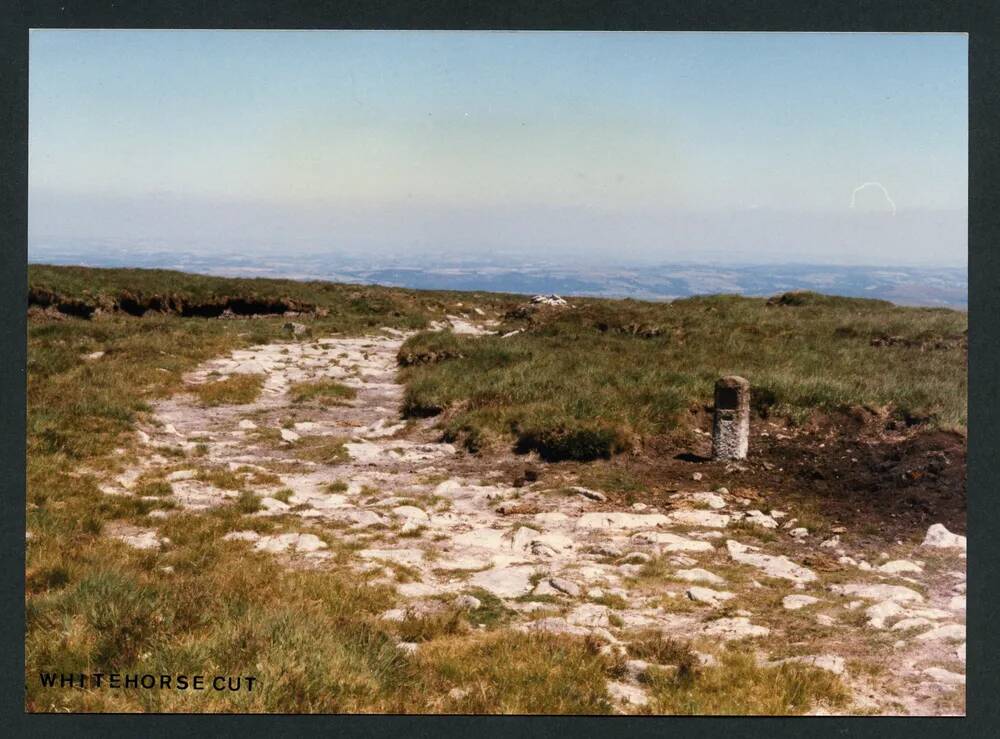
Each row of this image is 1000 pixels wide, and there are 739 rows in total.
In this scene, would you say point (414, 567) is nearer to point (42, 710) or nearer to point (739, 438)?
point (42, 710)

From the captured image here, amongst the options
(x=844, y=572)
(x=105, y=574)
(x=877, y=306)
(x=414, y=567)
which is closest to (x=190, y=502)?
(x=105, y=574)

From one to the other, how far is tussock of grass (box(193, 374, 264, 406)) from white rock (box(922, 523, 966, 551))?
12.8 m

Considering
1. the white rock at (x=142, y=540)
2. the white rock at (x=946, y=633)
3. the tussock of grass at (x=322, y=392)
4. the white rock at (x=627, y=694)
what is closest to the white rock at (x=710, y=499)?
the white rock at (x=946, y=633)

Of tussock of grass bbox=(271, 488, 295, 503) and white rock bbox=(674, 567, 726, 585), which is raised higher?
tussock of grass bbox=(271, 488, 295, 503)

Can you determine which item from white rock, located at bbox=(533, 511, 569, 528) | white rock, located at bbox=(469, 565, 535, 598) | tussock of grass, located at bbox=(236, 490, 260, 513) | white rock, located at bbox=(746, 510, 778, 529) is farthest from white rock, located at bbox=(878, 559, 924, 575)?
tussock of grass, located at bbox=(236, 490, 260, 513)

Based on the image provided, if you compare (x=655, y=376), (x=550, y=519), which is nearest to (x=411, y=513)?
(x=550, y=519)

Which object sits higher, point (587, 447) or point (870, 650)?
point (587, 447)

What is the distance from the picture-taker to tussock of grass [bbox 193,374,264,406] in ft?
50.8

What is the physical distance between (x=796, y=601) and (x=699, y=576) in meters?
0.93

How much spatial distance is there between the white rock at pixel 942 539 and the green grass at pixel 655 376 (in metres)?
3.44

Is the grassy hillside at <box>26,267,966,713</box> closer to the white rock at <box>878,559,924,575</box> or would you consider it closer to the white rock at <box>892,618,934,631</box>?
the white rock at <box>892,618,934,631</box>

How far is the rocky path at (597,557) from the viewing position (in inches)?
235

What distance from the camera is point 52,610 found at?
19.6ft

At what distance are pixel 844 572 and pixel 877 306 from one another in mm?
31791
